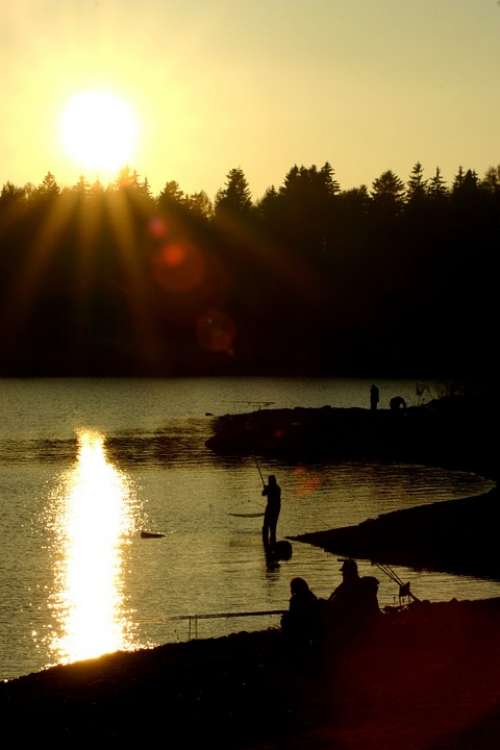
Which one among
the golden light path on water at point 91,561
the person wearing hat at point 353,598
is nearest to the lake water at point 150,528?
the golden light path on water at point 91,561

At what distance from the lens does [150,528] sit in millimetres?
46031

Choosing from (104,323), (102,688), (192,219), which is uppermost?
(192,219)

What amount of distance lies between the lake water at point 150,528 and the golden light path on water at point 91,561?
0.06 metres

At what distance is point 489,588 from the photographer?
102ft

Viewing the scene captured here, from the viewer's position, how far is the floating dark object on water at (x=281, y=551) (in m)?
36.7

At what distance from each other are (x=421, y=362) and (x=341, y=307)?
45.3ft

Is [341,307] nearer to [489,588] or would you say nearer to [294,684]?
[489,588]

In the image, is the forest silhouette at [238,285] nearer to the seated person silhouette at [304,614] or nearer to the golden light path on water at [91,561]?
the golden light path on water at [91,561]

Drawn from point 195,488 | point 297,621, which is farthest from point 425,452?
point 297,621

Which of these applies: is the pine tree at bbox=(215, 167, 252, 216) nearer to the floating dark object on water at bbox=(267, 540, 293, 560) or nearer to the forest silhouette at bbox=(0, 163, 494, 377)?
the forest silhouette at bbox=(0, 163, 494, 377)

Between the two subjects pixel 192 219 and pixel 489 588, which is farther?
pixel 192 219

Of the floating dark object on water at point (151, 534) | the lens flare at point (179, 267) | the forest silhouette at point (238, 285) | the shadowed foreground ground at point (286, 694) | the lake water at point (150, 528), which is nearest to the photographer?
the shadowed foreground ground at point (286, 694)

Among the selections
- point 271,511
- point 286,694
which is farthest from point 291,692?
point 271,511

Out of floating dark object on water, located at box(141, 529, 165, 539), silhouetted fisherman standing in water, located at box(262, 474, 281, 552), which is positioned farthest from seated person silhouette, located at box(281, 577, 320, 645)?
floating dark object on water, located at box(141, 529, 165, 539)
